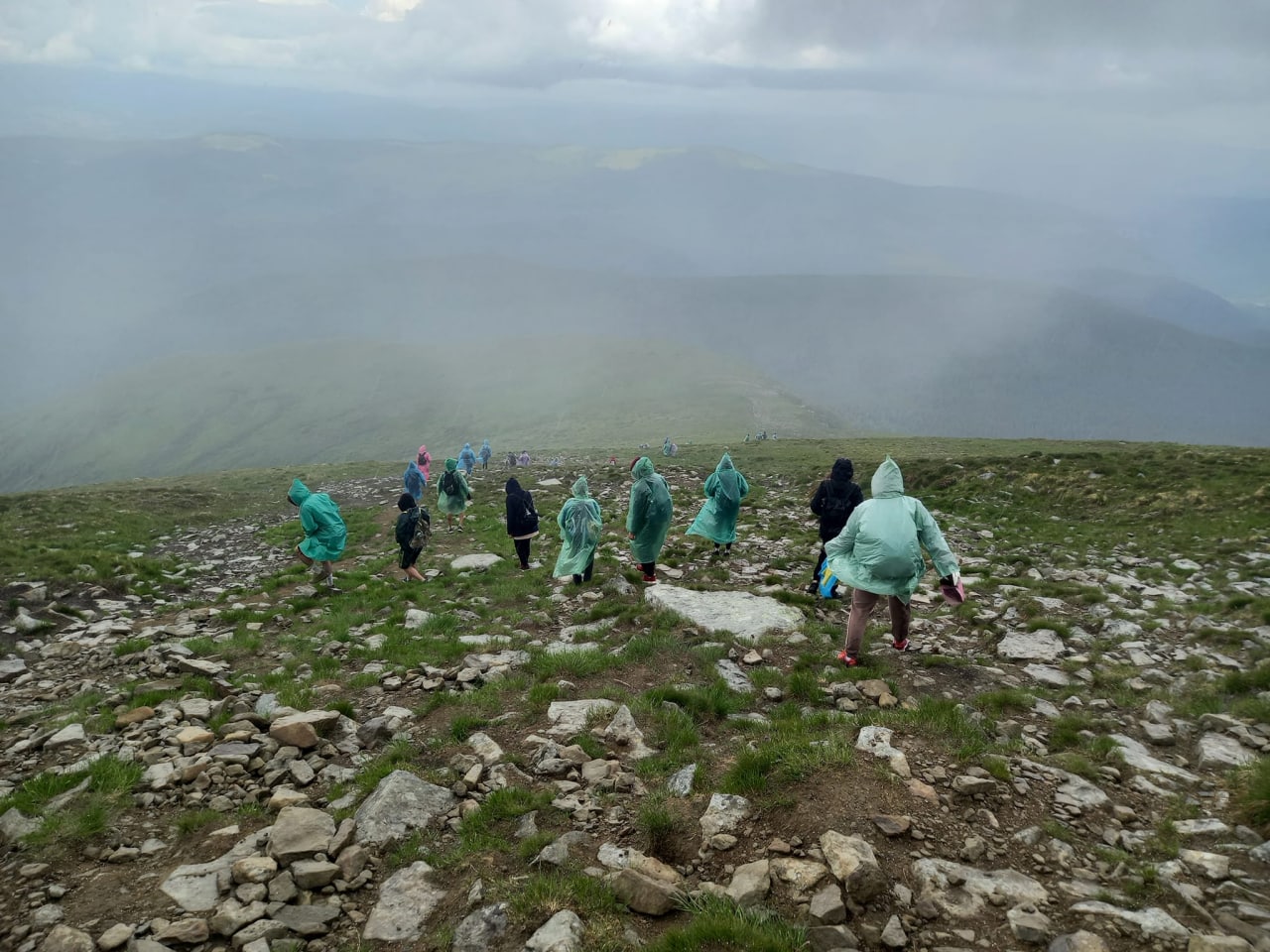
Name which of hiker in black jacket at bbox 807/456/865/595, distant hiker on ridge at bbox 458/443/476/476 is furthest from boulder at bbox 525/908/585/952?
distant hiker on ridge at bbox 458/443/476/476

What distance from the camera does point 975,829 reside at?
5941 mm

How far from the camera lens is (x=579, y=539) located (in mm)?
15297

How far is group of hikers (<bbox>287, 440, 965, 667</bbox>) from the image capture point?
9727 millimetres

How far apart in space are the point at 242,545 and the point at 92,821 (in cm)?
1774

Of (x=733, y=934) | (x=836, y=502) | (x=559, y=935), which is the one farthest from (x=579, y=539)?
(x=733, y=934)

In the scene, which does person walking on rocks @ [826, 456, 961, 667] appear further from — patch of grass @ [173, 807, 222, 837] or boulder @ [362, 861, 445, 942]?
patch of grass @ [173, 807, 222, 837]

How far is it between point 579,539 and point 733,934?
10844 mm

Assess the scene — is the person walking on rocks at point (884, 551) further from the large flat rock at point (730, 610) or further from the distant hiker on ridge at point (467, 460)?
the distant hiker on ridge at point (467, 460)

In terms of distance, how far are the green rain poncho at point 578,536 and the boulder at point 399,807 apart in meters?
8.27

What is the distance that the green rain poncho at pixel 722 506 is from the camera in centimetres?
1689

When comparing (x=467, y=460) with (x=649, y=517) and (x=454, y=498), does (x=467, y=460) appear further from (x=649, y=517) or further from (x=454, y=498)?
(x=649, y=517)

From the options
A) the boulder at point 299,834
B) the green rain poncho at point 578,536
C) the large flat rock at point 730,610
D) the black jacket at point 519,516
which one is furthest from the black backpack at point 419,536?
the boulder at point 299,834

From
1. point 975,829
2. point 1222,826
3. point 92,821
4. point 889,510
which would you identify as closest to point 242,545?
point 92,821

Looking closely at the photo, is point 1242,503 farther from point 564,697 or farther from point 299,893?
point 299,893
